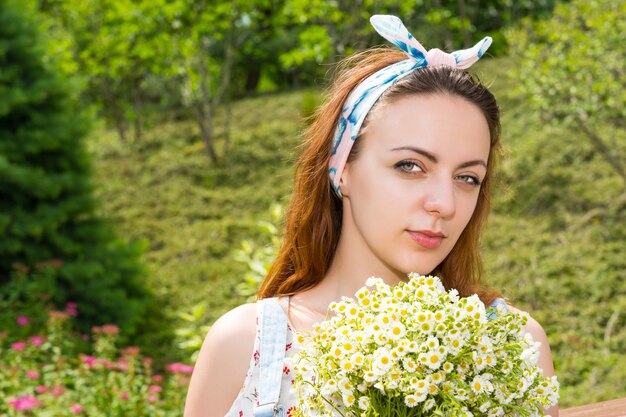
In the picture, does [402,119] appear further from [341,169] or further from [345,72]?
[345,72]

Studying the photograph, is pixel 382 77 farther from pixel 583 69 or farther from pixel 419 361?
pixel 583 69

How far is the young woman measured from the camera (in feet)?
5.66

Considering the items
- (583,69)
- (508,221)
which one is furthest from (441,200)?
(508,221)

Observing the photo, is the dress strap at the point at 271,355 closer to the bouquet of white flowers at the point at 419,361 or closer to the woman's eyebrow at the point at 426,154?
the bouquet of white flowers at the point at 419,361

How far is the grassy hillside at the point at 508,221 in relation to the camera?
6.86m

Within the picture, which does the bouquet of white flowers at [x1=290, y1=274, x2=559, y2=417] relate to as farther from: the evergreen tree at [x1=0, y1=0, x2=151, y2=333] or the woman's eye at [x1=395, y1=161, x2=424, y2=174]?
the evergreen tree at [x1=0, y1=0, x2=151, y2=333]

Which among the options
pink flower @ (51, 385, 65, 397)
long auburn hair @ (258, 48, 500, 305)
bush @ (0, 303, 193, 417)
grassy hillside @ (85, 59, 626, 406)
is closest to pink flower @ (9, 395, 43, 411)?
bush @ (0, 303, 193, 417)

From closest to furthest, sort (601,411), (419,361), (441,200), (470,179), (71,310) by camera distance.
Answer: (419,361), (441,200), (470,179), (601,411), (71,310)

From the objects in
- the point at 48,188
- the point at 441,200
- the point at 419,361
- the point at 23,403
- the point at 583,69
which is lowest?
the point at 23,403

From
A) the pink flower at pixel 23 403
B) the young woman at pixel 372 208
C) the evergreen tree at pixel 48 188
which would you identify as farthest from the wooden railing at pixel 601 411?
the evergreen tree at pixel 48 188

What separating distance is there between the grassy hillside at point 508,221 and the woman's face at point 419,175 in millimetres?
2788

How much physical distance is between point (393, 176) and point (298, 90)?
51.4 ft

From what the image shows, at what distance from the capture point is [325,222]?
2.02 meters

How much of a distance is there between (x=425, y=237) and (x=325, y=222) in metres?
0.37
